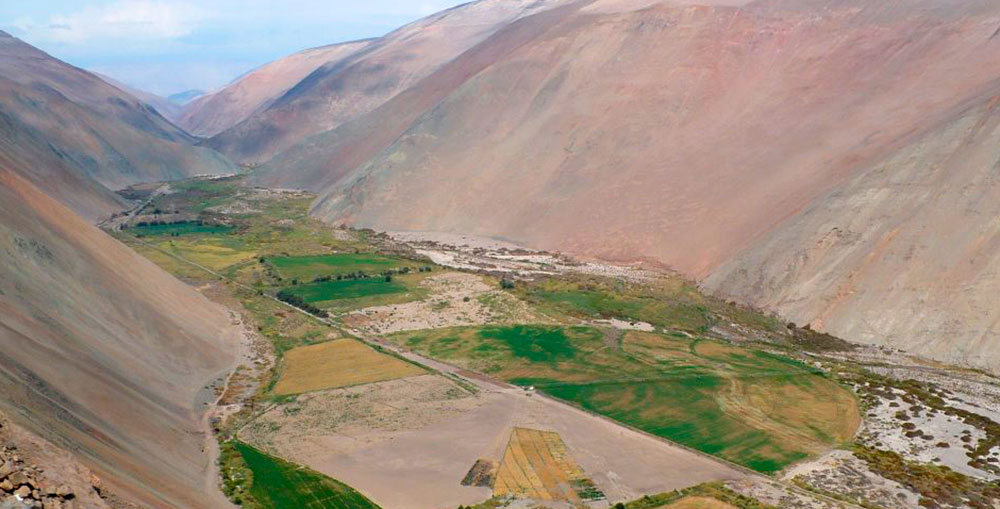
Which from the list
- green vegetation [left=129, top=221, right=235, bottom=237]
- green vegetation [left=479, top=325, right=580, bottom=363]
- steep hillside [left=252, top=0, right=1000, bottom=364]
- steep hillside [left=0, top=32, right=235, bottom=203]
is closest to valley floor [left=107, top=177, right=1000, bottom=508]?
green vegetation [left=479, top=325, right=580, bottom=363]

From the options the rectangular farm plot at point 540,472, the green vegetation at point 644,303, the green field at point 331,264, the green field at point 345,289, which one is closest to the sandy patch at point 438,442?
the rectangular farm plot at point 540,472


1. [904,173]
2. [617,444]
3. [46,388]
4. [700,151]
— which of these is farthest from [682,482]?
[700,151]

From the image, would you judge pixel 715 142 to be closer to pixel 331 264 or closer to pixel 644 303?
pixel 644 303

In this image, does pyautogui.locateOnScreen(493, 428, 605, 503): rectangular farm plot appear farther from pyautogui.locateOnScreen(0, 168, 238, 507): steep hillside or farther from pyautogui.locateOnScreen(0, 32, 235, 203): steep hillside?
pyautogui.locateOnScreen(0, 32, 235, 203): steep hillside

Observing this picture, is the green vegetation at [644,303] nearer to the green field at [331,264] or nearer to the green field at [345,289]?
the green field at [345,289]

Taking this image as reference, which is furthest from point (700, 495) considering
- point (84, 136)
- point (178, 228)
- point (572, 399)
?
point (84, 136)
